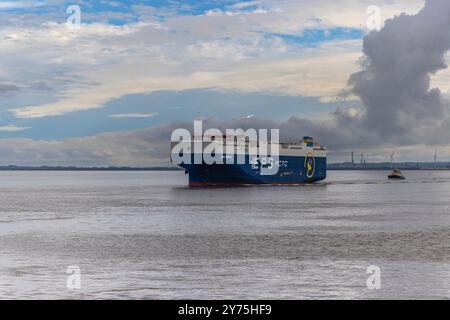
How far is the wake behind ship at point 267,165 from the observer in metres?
105

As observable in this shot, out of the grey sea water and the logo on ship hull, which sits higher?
the logo on ship hull

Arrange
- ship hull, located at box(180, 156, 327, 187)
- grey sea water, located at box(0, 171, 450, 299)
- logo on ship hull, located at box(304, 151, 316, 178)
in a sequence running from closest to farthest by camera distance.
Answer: grey sea water, located at box(0, 171, 450, 299)
ship hull, located at box(180, 156, 327, 187)
logo on ship hull, located at box(304, 151, 316, 178)

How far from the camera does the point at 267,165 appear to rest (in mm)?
113938

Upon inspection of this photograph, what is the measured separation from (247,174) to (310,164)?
2560 cm

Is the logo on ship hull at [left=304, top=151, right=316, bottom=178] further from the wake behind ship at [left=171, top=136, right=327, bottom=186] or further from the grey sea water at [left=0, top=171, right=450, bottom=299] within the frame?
the grey sea water at [left=0, top=171, right=450, bottom=299]

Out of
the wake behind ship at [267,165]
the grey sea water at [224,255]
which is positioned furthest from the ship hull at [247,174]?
the grey sea water at [224,255]

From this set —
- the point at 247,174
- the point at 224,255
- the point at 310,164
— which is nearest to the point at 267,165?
the point at 247,174

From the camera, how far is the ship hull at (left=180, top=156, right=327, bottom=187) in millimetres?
105375

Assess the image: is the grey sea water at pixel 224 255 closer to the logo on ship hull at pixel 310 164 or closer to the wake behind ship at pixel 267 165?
the wake behind ship at pixel 267 165

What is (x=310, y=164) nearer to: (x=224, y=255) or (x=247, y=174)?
(x=247, y=174)

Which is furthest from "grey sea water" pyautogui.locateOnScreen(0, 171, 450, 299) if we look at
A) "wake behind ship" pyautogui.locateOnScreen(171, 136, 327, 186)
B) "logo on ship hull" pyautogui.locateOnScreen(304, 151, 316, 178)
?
"logo on ship hull" pyautogui.locateOnScreen(304, 151, 316, 178)

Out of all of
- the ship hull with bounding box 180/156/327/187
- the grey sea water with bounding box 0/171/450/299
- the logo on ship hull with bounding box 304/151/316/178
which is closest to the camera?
the grey sea water with bounding box 0/171/450/299

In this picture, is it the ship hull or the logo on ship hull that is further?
the logo on ship hull
